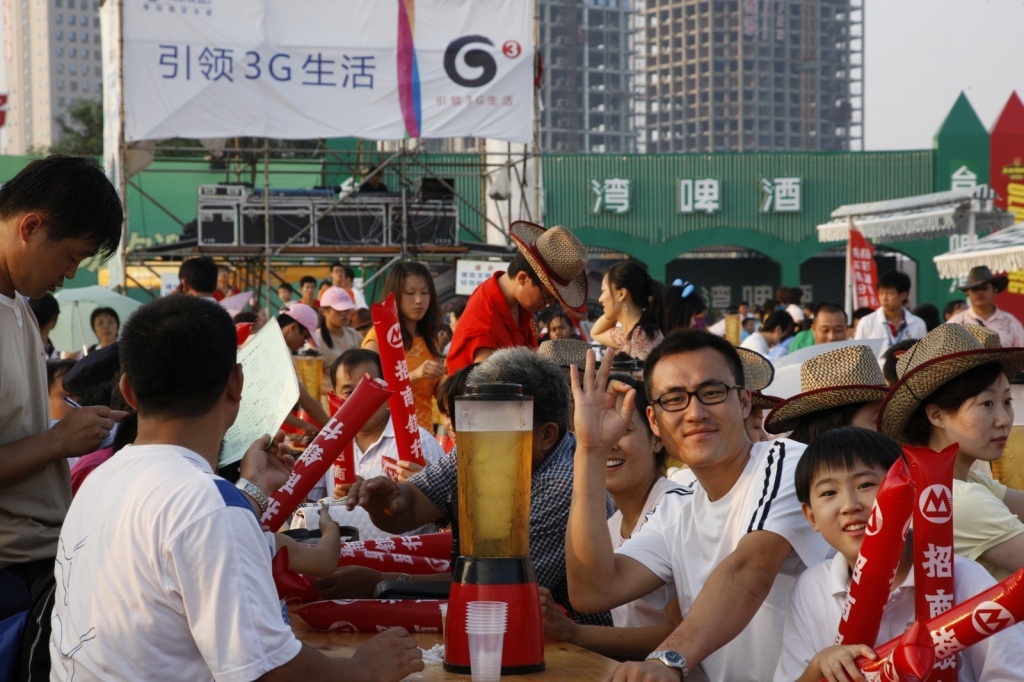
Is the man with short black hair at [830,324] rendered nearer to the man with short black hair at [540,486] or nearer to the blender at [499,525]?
the man with short black hair at [540,486]

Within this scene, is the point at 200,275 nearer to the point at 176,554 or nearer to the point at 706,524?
the point at 706,524

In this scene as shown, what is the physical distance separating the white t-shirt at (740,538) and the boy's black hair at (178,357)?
1.09 m

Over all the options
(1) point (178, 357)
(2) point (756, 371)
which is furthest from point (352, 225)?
(1) point (178, 357)

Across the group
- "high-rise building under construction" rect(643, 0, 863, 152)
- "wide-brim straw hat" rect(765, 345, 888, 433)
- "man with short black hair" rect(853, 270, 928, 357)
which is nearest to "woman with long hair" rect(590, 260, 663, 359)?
"wide-brim straw hat" rect(765, 345, 888, 433)

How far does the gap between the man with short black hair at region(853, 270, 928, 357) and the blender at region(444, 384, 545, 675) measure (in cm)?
628

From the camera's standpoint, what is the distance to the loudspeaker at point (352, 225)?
13.4 metres

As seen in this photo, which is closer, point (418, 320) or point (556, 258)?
point (556, 258)

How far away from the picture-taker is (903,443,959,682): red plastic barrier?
1752 mm

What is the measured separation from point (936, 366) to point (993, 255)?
7.71 metres

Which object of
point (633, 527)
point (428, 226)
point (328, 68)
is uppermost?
point (328, 68)

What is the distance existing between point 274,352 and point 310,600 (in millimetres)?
792

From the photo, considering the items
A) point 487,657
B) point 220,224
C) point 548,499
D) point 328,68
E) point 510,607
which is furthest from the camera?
point 220,224

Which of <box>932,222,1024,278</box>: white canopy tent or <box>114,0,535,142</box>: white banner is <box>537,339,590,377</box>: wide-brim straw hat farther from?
<box>114,0,535,142</box>: white banner

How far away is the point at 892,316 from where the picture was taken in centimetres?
817
